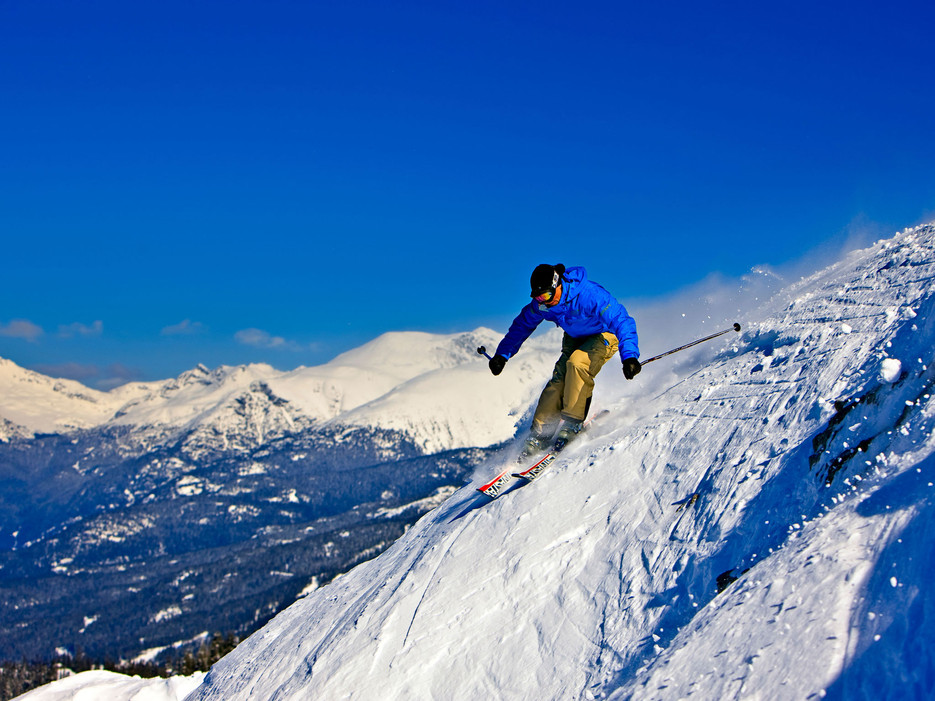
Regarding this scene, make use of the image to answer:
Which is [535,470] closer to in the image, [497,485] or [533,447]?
[497,485]

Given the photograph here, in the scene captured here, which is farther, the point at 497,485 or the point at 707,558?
the point at 497,485

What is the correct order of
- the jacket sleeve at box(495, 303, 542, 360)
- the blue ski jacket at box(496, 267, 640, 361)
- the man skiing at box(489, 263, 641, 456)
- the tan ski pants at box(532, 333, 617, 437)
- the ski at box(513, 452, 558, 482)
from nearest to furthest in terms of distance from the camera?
the ski at box(513, 452, 558, 482)
the man skiing at box(489, 263, 641, 456)
the blue ski jacket at box(496, 267, 640, 361)
the tan ski pants at box(532, 333, 617, 437)
the jacket sleeve at box(495, 303, 542, 360)

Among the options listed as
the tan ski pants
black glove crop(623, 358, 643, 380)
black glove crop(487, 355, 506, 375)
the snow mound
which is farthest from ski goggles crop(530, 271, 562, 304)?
the snow mound

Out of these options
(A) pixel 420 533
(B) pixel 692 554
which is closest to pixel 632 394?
(A) pixel 420 533

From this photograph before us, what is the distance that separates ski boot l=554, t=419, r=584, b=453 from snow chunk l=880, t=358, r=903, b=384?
5636mm

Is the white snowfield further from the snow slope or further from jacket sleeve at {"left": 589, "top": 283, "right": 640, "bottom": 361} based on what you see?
jacket sleeve at {"left": 589, "top": 283, "right": 640, "bottom": 361}

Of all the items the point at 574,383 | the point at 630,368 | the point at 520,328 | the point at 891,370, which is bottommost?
the point at 891,370

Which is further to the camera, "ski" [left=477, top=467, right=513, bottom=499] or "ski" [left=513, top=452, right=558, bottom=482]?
"ski" [left=477, top=467, right=513, bottom=499]

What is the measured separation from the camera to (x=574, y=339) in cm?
1334

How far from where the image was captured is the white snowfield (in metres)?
5.16

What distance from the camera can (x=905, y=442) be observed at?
687cm

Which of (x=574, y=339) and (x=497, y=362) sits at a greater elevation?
(x=497, y=362)

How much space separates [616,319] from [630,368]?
1.20 meters

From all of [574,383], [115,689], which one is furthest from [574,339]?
[115,689]
